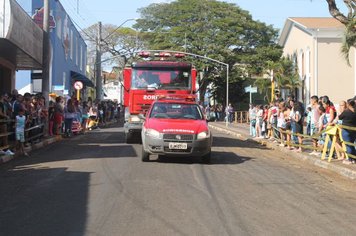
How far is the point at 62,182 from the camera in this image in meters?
10.1

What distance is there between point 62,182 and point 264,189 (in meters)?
3.88

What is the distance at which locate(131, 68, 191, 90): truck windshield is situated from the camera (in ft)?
62.9

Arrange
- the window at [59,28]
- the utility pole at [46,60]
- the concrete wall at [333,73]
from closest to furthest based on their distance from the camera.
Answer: the utility pole at [46,60] < the window at [59,28] < the concrete wall at [333,73]

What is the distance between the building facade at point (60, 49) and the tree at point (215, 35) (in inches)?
408

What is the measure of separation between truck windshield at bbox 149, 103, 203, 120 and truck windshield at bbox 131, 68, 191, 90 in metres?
4.19

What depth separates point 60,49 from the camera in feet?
120

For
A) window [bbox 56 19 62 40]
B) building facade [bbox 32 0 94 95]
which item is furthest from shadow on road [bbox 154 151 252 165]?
window [bbox 56 19 62 40]

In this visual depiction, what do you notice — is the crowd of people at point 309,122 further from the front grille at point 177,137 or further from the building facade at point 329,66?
the building facade at point 329,66

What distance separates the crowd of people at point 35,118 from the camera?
1466 centimetres

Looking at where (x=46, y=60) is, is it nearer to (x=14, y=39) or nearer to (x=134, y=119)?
(x=134, y=119)

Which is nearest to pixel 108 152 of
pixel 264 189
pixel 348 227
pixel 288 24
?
pixel 264 189

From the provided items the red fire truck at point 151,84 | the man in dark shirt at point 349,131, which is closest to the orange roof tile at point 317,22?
the red fire truck at point 151,84

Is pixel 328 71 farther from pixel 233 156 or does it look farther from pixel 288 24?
pixel 233 156

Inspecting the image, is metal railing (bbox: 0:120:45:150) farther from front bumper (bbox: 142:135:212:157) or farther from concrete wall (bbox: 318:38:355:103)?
concrete wall (bbox: 318:38:355:103)
